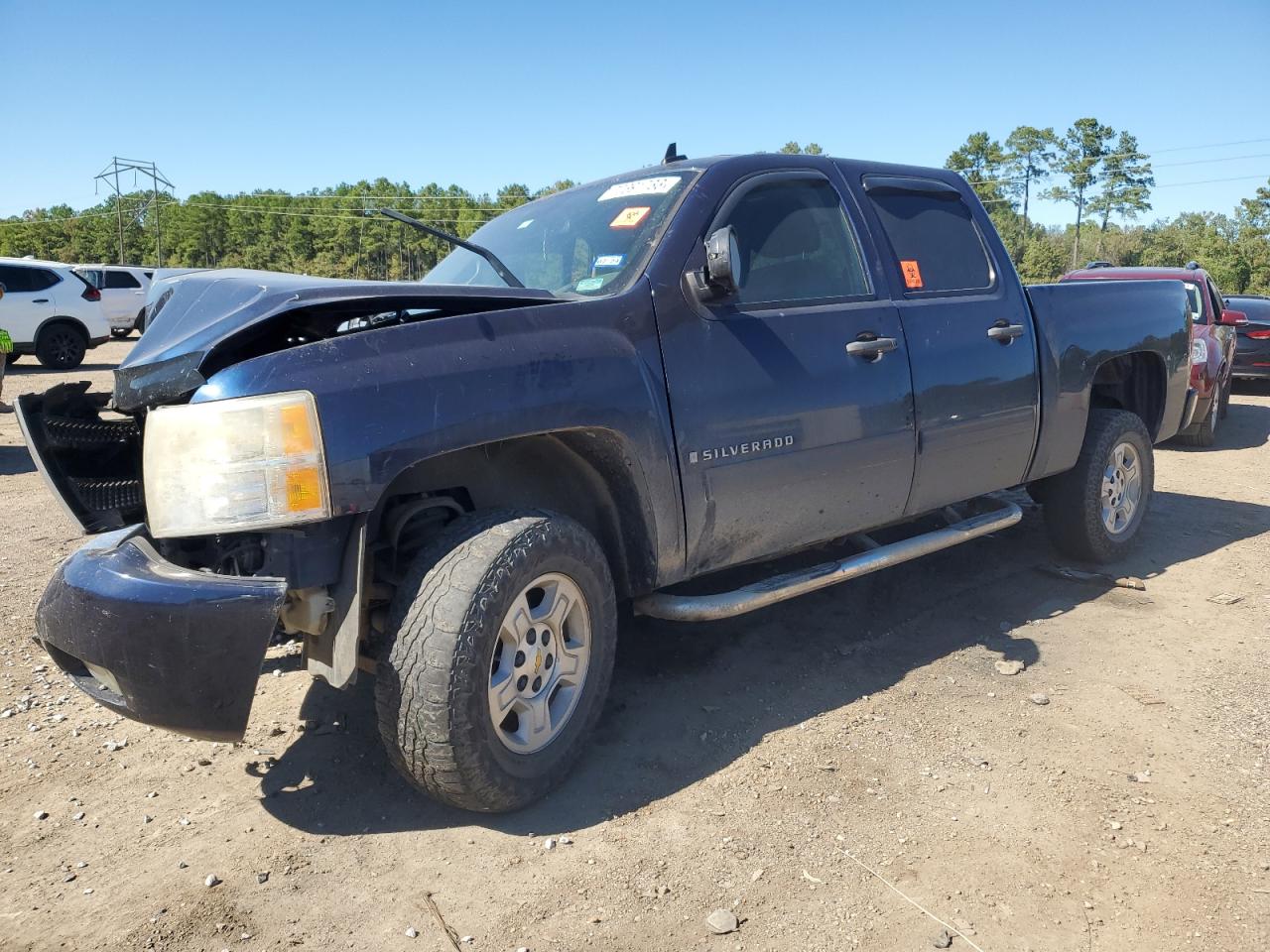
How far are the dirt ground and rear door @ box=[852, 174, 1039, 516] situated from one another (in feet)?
2.57

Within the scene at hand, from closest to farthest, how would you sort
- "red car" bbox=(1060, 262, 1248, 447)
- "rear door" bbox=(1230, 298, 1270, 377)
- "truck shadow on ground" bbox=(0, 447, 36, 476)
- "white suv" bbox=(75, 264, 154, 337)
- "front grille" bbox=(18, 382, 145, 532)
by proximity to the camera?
"front grille" bbox=(18, 382, 145, 532) → "truck shadow on ground" bbox=(0, 447, 36, 476) → "red car" bbox=(1060, 262, 1248, 447) → "rear door" bbox=(1230, 298, 1270, 377) → "white suv" bbox=(75, 264, 154, 337)

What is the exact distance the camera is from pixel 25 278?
15297mm

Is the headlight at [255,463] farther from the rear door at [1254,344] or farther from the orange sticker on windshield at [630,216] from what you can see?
the rear door at [1254,344]

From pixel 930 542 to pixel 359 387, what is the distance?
262 centimetres

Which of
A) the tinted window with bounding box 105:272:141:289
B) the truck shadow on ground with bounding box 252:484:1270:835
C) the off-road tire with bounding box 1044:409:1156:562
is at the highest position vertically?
the tinted window with bounding box 105:272:141:289

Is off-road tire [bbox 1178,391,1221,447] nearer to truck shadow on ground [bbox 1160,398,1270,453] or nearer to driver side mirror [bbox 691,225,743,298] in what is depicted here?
truck shadow on ground [bbox 1160,398,1270,453]

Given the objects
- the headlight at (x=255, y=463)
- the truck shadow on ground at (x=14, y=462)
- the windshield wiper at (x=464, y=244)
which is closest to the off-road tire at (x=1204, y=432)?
the windshield wiper at (x=464, y=244)

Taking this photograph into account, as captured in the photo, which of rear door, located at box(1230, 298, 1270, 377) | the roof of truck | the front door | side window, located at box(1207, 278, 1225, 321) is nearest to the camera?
the front door

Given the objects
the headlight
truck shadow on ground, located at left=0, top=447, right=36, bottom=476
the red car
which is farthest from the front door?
truck shadow on ground, located at left=0, top=447, right=36, bottom=476

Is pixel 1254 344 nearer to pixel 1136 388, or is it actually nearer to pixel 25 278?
pixel 1136 388

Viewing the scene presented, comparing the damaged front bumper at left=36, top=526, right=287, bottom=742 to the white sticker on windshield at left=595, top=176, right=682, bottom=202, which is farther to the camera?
the white sticker on windshield at left=595, top=176, right=682, bottom=202

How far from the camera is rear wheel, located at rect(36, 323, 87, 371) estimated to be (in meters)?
15.6

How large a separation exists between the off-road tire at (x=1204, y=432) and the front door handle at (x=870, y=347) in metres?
7.11

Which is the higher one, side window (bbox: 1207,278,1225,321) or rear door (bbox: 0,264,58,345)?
rear door (bbox: 0,264,58,345)
